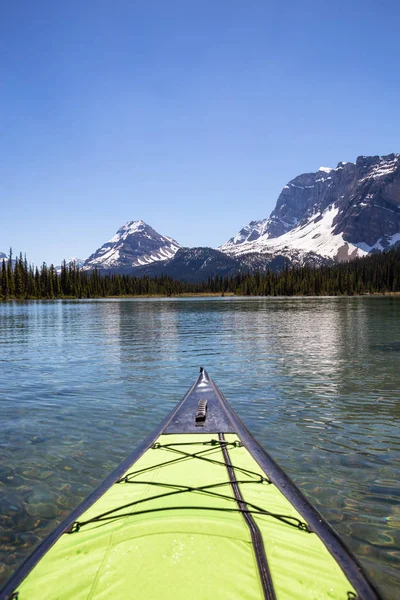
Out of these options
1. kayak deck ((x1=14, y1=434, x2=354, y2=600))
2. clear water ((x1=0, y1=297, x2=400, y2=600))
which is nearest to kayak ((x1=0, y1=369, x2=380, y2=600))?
kayak deck ((x1=14, y1=434, x2=354, y2=600))

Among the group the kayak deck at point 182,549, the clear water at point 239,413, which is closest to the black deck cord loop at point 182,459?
the kayak deck at point 182,549

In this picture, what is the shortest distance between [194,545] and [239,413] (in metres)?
8.88

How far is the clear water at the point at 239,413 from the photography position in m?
6.98

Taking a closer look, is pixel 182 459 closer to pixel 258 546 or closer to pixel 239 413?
pixel 258 546

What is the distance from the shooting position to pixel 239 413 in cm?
1292

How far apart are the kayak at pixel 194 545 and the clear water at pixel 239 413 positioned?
1.69 m

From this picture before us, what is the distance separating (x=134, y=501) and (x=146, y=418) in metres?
7.76

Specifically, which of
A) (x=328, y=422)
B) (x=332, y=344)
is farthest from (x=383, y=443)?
(x=332, y=344)

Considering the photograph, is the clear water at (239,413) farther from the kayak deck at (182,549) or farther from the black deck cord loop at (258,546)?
the black deck cord loop at (258,546)

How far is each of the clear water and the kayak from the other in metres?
1.69

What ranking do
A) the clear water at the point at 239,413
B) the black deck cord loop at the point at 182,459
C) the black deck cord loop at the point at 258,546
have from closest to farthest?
the black deck cord loop at the point at 258,546 < the black deck cord loop at the point at 182,459 < the clear water at the point at 239,413

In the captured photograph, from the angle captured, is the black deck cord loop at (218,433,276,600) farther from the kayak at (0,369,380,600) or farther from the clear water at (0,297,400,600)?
the clear water at (0,297,400,600)

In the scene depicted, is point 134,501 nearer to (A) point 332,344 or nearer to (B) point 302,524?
(B) point 302,524

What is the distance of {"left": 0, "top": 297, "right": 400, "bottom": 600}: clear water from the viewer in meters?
6.98
